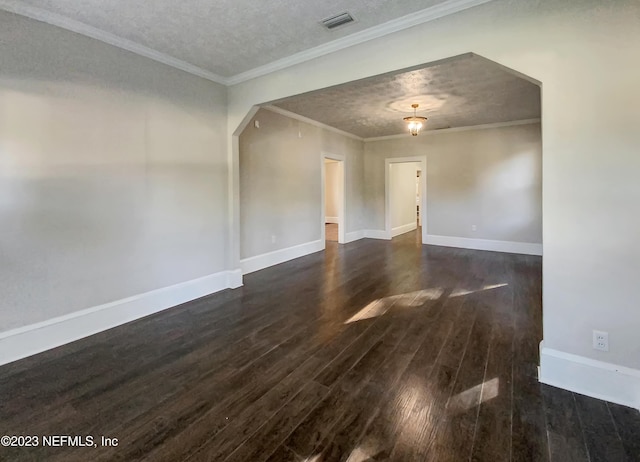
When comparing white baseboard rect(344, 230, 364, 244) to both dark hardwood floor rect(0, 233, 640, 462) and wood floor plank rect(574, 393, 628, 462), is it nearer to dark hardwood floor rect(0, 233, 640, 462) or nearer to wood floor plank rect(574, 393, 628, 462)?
dark hardwood floor rect(0, 233, 640, 462)

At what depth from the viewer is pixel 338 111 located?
5434 millimetres

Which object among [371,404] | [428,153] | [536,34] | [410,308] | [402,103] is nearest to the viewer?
[371,404]

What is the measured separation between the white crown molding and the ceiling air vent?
21 cm

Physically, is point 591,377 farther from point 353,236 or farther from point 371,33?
point 353,236

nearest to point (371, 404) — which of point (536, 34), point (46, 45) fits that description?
point (536, 34)

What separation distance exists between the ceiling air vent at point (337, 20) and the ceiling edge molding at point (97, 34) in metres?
1.80

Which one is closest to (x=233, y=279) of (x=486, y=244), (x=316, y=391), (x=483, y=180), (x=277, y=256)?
(x=277, y=256)

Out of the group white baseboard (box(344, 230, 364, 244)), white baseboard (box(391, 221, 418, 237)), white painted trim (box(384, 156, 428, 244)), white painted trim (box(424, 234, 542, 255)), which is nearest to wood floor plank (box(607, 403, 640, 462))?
white painted trim (box(424, 234, 542, 255))

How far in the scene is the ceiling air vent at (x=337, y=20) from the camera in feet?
8.18

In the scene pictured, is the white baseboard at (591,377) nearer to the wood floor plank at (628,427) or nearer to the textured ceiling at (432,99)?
the wood floor plank at (628,427)

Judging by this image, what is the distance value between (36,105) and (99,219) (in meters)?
1.05

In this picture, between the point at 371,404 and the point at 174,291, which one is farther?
the point at 174,291

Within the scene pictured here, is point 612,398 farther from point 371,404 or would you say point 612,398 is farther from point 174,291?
point 174,291

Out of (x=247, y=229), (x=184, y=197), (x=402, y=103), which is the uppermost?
(x=402, y=103)
